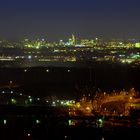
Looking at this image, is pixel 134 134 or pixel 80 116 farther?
pixel 80 116

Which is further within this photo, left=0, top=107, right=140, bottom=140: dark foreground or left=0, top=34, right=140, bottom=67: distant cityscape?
left=0, top=34, right=140, bottom=67: distant cityscape

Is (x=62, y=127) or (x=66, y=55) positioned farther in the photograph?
(x=66, y=55)

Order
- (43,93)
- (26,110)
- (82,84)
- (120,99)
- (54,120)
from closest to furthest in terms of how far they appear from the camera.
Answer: (54,120) < (26,110) < (120,99) < (43,93) < (82,84)

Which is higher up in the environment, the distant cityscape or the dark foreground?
the distant cityscape

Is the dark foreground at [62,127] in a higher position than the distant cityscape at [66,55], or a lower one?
lower

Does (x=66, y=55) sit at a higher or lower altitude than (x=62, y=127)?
higher

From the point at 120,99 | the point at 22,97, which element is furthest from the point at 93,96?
the point at 22,97

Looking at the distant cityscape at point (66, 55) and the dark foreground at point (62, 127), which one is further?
the distant cityscape at point (66, 55)

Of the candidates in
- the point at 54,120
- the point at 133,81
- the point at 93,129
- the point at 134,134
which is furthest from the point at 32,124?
the point at 133,81

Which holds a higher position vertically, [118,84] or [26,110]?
[118,84]

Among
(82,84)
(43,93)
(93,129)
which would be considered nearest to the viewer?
(93,129)

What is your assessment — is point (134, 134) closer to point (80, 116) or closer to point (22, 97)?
point (80, 116)
